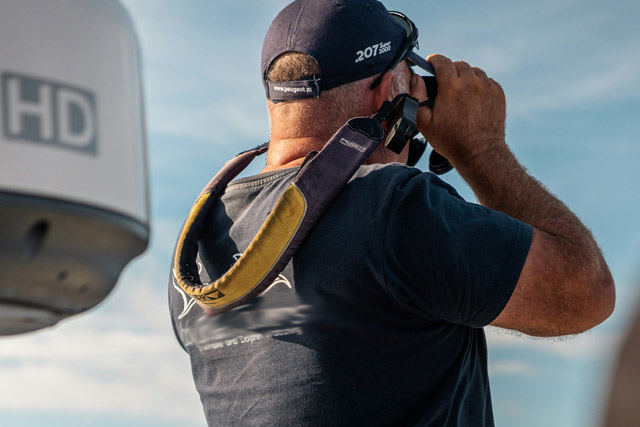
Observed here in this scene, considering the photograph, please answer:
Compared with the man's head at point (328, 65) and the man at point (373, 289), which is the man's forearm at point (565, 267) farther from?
the man's head at point (328, 65)

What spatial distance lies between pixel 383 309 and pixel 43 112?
123cm

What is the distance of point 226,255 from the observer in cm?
252

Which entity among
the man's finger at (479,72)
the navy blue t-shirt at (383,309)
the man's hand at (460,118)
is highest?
the man's finger at (479,72)

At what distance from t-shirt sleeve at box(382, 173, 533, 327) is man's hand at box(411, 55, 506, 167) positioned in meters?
→ 0.68

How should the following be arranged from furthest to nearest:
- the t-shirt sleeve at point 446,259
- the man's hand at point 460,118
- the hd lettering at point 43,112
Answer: the man's hand at point 460,118, the t-shirt sleeve at point 446,259, the hd lettering at point 43,112

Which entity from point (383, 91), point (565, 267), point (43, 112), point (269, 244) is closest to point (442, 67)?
point (383, 91)

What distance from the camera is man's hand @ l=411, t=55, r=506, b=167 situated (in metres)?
2.75

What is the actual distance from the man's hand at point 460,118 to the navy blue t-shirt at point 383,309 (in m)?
0.54

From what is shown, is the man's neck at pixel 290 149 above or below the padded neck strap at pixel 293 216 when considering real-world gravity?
above

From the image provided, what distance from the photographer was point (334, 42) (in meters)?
2.58

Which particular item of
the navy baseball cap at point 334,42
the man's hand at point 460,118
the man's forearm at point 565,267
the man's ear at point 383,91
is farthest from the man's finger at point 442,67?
the man's forearm at point 565,267

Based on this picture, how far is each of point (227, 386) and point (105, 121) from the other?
54.8 inches

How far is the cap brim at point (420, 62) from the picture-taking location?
9.10ft

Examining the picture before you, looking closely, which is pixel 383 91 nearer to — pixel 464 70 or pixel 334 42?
pixel 334 42
